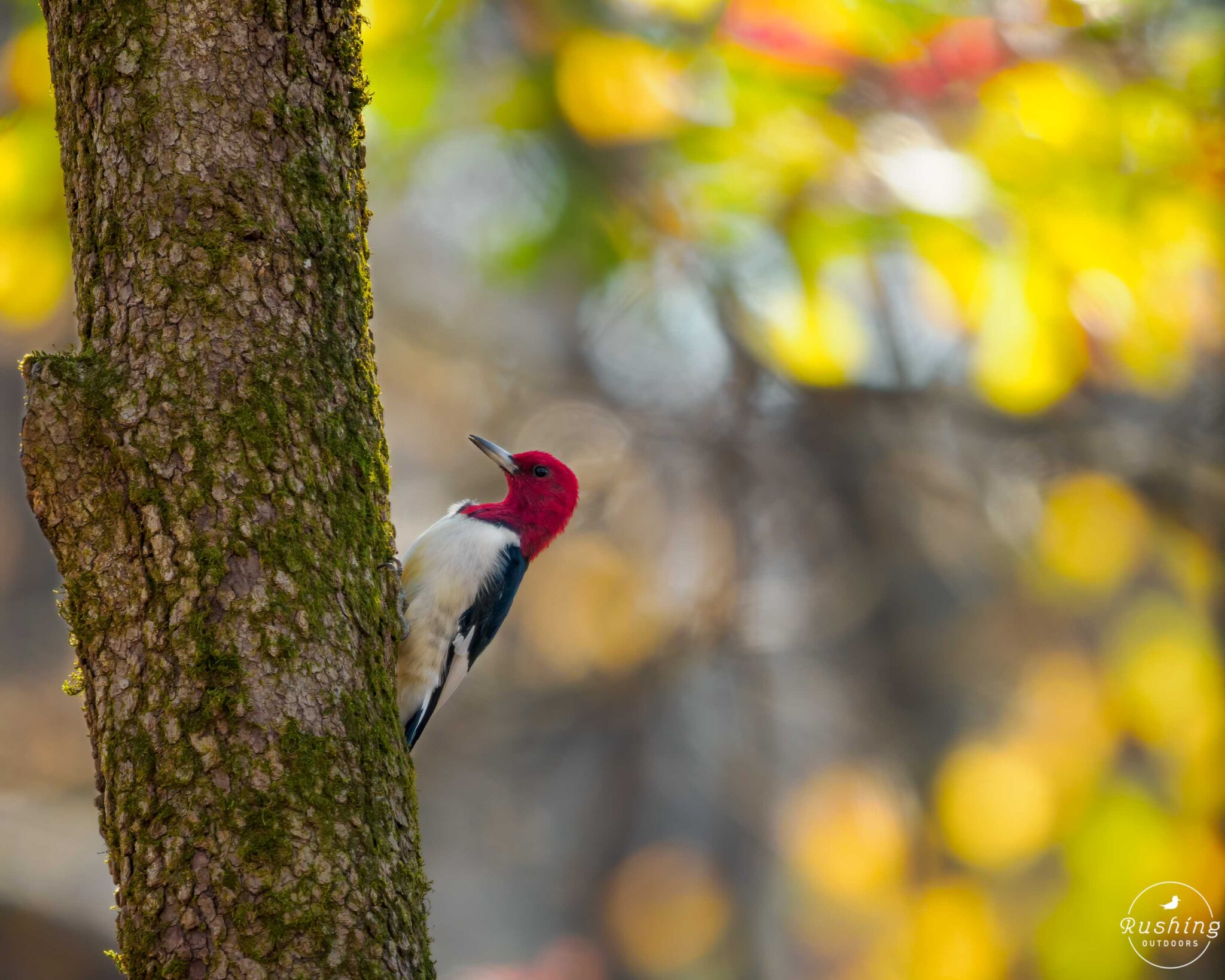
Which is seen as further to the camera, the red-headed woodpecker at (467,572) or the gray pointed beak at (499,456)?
the gray pointed beak at (499,456)

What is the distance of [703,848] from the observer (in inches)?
336

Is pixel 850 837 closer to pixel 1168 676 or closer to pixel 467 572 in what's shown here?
pixel 1168 676

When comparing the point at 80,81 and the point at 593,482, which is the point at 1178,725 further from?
the point at 80,81

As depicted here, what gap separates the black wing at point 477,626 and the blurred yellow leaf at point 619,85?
5.44 ft

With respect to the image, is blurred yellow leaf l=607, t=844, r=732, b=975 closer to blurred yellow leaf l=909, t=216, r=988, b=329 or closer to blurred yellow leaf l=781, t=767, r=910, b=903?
blurred yellow leaf l=781, t=767, r=910, b=903

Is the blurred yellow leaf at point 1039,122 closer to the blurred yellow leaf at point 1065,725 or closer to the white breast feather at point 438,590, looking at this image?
the white breast feather at point 438,590

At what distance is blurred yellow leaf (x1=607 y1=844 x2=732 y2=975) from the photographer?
26.4ft

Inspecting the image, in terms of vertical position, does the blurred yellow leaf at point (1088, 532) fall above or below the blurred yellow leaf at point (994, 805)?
above

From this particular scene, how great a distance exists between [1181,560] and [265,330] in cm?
498

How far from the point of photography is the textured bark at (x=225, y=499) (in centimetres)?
173

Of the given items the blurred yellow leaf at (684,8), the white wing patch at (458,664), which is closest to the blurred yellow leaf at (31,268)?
the white wing patch at (458,664)

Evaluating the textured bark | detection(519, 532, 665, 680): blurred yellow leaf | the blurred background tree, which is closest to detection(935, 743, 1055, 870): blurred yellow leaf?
the blurred background tree

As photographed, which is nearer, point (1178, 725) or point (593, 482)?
point (1178, 725)

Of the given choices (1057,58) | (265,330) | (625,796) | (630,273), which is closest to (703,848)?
(625,796)
